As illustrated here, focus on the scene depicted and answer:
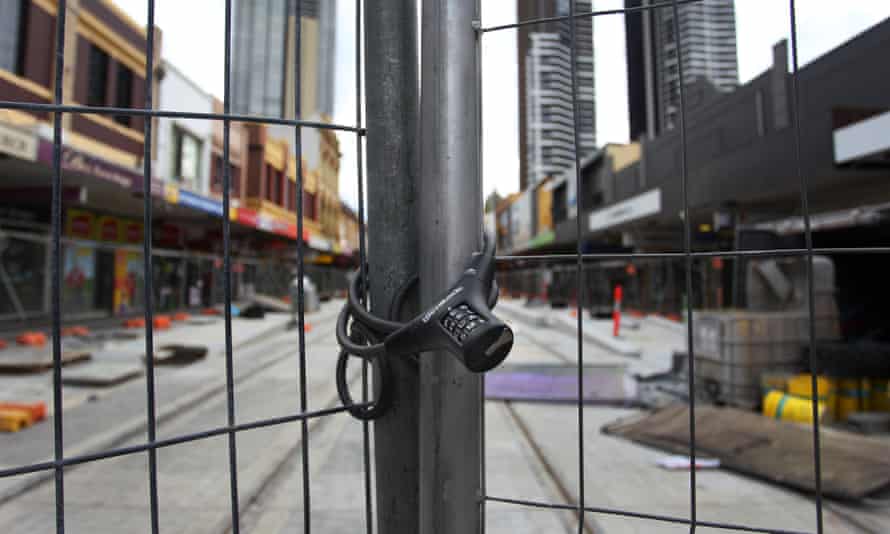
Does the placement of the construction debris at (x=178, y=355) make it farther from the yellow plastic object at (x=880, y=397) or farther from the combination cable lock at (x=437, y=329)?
the yellow plastic object at (x=880, y=397)

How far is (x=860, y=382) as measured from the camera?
4773 mm

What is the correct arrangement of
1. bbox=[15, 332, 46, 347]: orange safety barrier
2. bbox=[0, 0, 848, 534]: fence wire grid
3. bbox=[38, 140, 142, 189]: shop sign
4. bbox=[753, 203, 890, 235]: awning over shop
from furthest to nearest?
bbox=[15, 332, 46, 347]: orange safety barrier, bbox=[38, 140, 142, 189]: shop sign, bbox=[753, 203, 890, 235]: awning over shop, bbox=[0, 0, 848, 534]: fence wire grid

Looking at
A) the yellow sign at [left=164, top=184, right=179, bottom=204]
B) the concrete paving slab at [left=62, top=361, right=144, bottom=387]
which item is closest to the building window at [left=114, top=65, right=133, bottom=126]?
the yellow sign at [left=164, top=184, right=179, bottom=204]

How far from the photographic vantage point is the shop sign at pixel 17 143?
25.4 ft

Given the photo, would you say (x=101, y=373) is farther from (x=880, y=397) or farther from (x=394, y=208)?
(x=880, y=397)

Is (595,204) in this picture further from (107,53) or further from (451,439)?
(451,439)

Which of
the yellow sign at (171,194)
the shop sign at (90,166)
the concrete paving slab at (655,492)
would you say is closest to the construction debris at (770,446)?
the concrete paving slab at (655,492)

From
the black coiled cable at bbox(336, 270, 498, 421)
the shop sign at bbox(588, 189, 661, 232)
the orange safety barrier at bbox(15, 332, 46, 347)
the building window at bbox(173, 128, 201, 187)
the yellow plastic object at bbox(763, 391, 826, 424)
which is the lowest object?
the yellow plastic object at bbox(763, 391, 826, 424)

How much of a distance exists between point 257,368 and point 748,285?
7360mm

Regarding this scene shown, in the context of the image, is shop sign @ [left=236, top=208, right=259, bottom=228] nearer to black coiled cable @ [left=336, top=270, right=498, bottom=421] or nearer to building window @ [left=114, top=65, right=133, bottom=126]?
building window @ [left=114, top=65, right=133, bottom=126]

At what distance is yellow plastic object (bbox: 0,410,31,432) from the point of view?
4.61 metres

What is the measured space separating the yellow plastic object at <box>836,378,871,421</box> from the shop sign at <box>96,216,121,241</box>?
18.3 meters

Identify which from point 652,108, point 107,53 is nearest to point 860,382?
point 652,108

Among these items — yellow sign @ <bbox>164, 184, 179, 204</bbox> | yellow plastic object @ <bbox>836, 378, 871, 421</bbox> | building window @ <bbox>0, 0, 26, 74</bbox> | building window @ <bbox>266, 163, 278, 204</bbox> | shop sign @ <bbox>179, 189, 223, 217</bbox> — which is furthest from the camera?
building window @ <bbox>266, 163, 278, 204</bbox>
